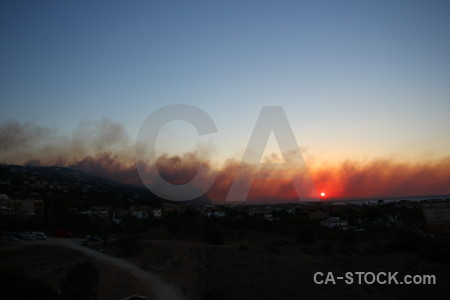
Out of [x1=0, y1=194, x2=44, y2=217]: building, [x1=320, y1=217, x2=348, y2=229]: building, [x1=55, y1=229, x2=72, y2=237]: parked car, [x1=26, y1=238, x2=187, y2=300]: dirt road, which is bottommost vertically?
[x1=320, y1=217, x2=348, y2=229]: building

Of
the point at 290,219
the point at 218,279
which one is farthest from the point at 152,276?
the point at 290,219

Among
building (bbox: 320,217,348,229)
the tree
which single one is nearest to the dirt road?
the tree

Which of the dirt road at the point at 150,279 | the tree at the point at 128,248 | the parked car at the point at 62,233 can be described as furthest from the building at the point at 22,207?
the dirt road at the point at 150,279

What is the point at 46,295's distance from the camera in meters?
15.8

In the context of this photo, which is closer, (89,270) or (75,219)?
(89,270)

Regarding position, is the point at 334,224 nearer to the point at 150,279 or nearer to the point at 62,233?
the point at 62,233

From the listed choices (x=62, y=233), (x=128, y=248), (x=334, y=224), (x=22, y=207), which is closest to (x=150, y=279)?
(x=128, y=248)

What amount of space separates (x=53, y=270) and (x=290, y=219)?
46114mm

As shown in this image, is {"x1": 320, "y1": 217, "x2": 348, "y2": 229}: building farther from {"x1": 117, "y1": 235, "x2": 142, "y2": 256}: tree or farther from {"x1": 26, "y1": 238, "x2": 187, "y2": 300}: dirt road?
{"x1": 26, "y1": 238, "x2": 187, "y2": 300}: dirt road

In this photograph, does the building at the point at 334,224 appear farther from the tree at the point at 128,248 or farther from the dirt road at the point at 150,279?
the dirt road at the point at 150,279

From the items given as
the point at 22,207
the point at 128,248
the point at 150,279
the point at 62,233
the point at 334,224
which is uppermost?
the point at 22,207

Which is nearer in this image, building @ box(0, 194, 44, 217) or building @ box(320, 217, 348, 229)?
building @ box(320, 217, 348, 229)

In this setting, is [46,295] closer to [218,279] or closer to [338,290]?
[218,279]

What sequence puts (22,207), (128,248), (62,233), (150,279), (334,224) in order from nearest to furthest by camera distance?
(150,279)
(128,248)
(62,233)
(334,224)
(22,207)
